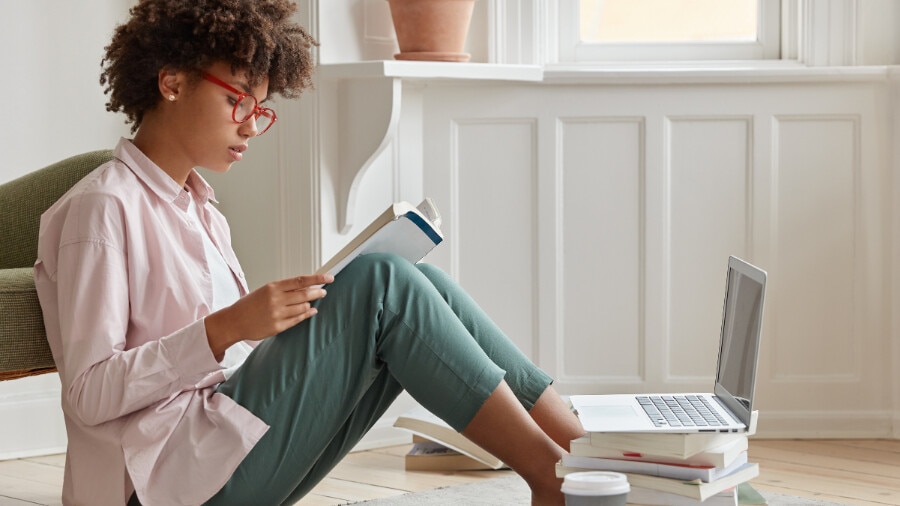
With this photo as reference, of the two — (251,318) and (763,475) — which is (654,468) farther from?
(763,475)

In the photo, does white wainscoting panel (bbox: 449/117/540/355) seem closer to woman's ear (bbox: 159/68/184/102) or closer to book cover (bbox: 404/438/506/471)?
book cover (bbox: 404/438/506/471)

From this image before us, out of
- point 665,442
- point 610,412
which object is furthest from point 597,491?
point 610,412

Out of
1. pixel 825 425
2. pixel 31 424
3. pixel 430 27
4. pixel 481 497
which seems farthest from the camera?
pixel 825 425

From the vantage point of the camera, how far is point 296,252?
8.62ft

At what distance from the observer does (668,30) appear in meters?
2.88

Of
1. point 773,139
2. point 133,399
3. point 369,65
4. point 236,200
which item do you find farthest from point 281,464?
point 773,139

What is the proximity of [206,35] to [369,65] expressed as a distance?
0.97m

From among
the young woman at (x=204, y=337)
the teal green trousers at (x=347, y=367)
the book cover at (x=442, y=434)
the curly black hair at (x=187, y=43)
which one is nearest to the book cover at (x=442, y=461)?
the book cover at (x=442, y=434)

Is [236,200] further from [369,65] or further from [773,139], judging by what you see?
[773,139]

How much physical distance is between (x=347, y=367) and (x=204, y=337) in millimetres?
189

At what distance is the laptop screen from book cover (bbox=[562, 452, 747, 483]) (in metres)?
0.08

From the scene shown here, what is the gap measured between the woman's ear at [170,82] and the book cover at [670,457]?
718 mm

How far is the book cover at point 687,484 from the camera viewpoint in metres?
1.24

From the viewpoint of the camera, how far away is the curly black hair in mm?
1506
